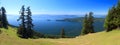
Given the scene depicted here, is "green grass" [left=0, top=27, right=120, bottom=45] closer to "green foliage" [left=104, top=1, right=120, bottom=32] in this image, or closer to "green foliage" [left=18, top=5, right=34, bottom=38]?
"green foliage" [left=104, top=1, right=120, bottom=32]

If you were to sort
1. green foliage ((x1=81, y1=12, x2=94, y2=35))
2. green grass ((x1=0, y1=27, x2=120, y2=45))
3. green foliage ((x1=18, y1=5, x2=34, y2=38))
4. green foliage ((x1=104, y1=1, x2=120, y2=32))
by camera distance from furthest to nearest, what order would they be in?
green foliage ((x1=81, y1=12, x2=94, y2=35)), green foliage ((x1=18, y1=5, x2=34, y2=38)), green foliage ((x1=104, y1=1, x2=120, y2=32)), green grass ((x1=0, y1=27, x2=120, y2=45))

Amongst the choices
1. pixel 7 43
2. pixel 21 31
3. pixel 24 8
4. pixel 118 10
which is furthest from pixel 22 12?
pixel 7 43

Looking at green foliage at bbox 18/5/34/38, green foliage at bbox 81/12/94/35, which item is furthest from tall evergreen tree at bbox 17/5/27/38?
green foliage at bbox 81/12/94/35

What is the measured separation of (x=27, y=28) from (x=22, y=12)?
518 centimetres

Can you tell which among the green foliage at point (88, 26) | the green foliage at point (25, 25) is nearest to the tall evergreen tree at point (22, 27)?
the green foliage at point (25, 25)

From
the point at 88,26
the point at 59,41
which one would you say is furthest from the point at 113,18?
the point at 88,26

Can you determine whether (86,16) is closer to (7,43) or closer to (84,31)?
(84,31)

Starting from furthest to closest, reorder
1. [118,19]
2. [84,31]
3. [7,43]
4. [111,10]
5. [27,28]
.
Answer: [84,31] → [27,28] → [111,10] → [118,19] → [7,43]

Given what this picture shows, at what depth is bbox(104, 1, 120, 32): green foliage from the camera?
51594 mm

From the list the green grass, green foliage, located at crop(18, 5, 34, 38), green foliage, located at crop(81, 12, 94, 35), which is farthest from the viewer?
green foliage, located at crop(81, 12, 94, 35)

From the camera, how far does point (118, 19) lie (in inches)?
2018

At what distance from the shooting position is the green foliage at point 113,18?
51594mm

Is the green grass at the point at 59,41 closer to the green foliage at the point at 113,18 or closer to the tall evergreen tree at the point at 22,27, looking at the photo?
the green foliage at the point at 113,18

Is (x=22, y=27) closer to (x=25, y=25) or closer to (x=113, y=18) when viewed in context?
(x=25, y=25)
